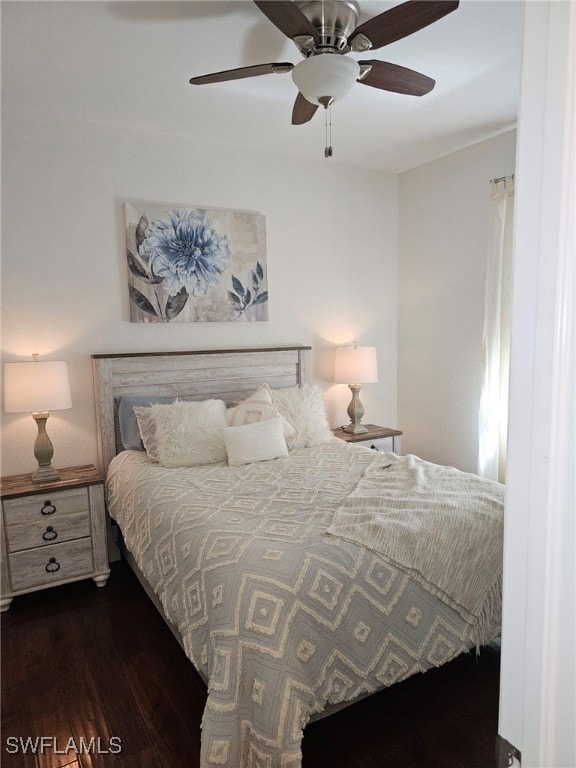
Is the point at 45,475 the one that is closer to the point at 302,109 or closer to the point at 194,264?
the point at 194,264

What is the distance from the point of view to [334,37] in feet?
6.12

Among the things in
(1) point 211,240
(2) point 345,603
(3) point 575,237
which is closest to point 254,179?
(1) point 211,240

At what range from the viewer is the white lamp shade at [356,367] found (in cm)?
373

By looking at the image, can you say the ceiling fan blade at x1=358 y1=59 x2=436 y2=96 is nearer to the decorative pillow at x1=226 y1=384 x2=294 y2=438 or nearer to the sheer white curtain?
the sheer white curtain

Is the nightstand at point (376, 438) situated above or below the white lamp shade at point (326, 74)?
below

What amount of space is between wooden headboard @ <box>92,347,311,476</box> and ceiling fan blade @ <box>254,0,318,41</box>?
2055 mm

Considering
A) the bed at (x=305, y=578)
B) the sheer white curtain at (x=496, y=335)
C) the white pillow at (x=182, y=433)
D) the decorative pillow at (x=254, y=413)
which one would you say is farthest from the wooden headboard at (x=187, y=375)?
the sheer white curtain at (x=496, y=335)

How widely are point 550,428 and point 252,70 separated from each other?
1921 millimetres

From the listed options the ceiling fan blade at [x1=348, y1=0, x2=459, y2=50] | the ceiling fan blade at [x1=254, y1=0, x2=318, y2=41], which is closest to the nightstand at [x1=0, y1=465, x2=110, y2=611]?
the ceiling fan blade at [x1=254, y1=0, x2=318, y2=41]

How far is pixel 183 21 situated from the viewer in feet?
6.47

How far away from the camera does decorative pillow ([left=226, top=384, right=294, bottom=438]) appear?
3.06 m

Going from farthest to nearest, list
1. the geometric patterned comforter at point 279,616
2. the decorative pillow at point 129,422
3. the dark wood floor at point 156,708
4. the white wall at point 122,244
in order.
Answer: the decorative pillow at point 129,422 < the white wall at point 122,244 < the dark wood floor at point 156,708 < the geometric patterned comforter at point 279,616

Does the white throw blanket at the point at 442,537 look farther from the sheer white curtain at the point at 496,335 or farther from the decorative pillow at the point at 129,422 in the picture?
the decorative pillow at the point at 129,422

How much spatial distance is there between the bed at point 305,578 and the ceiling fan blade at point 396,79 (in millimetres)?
1760
